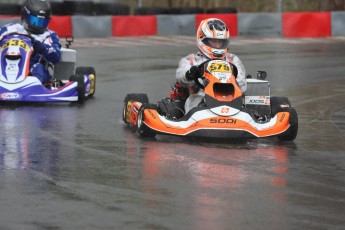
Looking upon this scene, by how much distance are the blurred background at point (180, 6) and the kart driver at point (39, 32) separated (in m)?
9.57

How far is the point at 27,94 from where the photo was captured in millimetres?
12703

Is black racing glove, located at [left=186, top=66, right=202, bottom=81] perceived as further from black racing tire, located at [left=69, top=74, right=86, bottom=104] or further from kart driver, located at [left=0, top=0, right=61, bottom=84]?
kart driver, located at [left=0, top=0, right=61, bottom=84]

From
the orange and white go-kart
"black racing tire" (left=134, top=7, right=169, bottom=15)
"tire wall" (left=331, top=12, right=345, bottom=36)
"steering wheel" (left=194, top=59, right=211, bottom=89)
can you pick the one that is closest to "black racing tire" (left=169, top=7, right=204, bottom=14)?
"black racing tire" (left=134, top=7, right=169, bottom=15)

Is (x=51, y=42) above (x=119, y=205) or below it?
above

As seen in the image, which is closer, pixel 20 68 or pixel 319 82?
pixel 20 68

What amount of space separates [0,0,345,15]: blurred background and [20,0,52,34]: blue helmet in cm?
953

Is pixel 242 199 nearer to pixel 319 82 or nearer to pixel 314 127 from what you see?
pixel 314 127

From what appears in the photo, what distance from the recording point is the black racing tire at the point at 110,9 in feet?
79.5

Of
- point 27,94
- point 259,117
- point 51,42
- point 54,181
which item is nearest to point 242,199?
point 54,181

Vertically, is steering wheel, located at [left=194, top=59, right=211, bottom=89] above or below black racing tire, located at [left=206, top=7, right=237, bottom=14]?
below

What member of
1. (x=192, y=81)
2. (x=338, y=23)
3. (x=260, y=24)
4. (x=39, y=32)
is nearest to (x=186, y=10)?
(x=260, y=24)

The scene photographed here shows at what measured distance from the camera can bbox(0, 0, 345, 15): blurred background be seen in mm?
23797

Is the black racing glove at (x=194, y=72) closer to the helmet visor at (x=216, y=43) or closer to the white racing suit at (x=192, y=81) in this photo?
the white racing suit at (x=192, y=81)

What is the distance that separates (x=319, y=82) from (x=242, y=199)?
9.33 metres
